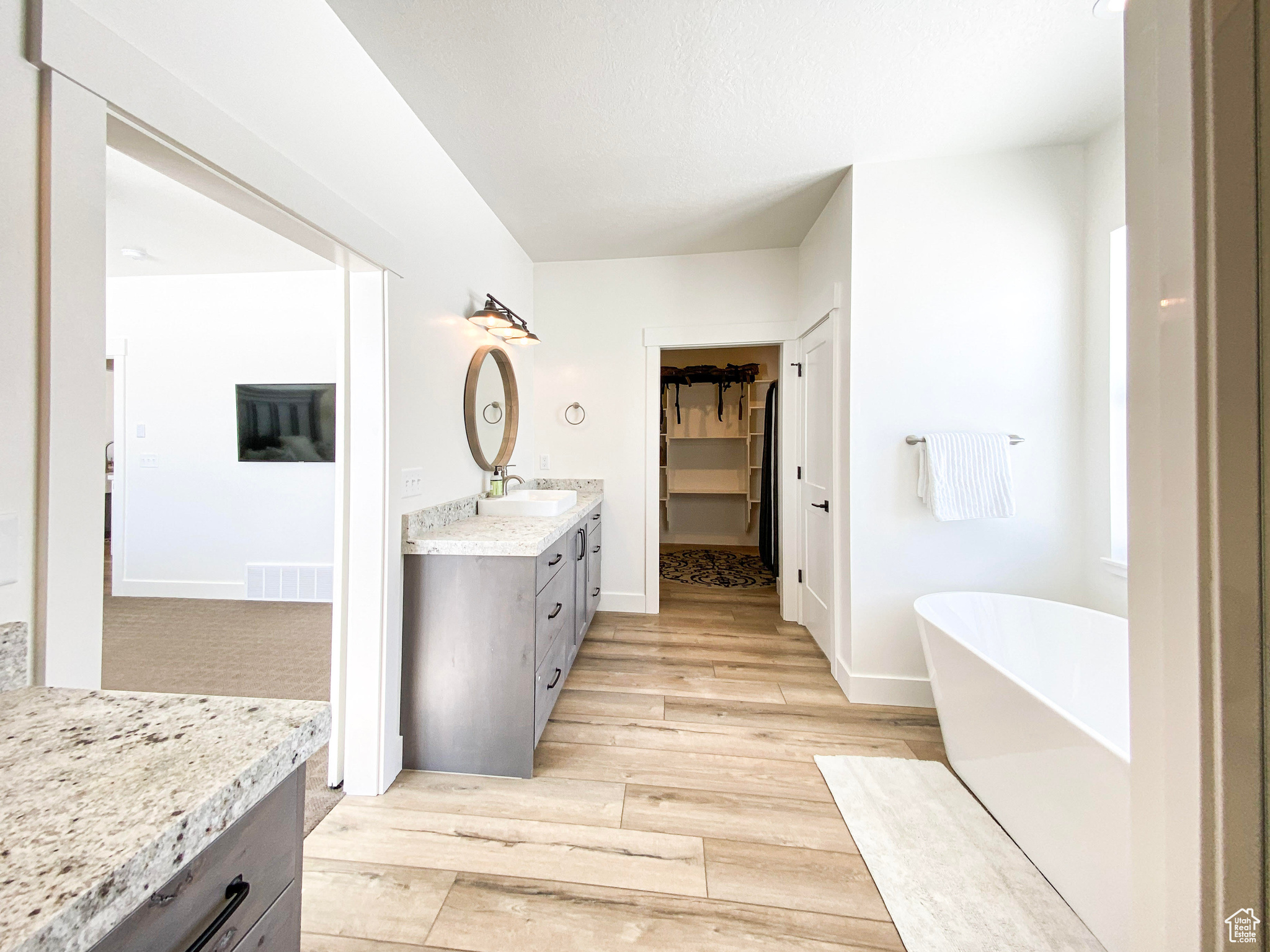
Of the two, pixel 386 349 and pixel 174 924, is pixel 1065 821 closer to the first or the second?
pixel 174 924

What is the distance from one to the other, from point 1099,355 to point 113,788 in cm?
314

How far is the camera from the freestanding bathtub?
3.58 ft

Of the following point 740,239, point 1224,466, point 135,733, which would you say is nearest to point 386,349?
point 135,733

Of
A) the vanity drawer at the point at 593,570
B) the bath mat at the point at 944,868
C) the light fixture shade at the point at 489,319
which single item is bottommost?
the bath mat at the point at 944,868

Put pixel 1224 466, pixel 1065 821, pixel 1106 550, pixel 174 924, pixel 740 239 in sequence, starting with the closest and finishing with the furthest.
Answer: pixel 174 924 < pixel 1224 466 < pixel 1065 821 < pixel 1106 550 < pixel 740 239

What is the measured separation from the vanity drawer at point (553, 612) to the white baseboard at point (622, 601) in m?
1.11

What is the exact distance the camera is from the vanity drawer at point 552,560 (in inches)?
69.6

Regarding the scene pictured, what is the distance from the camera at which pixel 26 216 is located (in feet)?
2.39

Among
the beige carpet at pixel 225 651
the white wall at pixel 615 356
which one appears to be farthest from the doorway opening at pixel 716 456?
the beige carpet at pixel 225 651

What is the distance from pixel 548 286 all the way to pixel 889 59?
7.77ft

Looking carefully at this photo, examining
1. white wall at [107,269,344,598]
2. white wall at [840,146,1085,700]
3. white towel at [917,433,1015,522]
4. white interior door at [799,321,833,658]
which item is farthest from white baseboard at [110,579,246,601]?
white towel at [917,433,1015,522]

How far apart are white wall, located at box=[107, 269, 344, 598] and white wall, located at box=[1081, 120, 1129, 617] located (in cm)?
473

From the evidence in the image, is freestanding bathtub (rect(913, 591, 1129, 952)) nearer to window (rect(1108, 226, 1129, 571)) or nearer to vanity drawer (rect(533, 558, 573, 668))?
window (rect(1108, 226, 1129, 571))

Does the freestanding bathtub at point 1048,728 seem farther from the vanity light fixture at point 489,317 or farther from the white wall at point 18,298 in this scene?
the vanity light fixture at point 489,317
